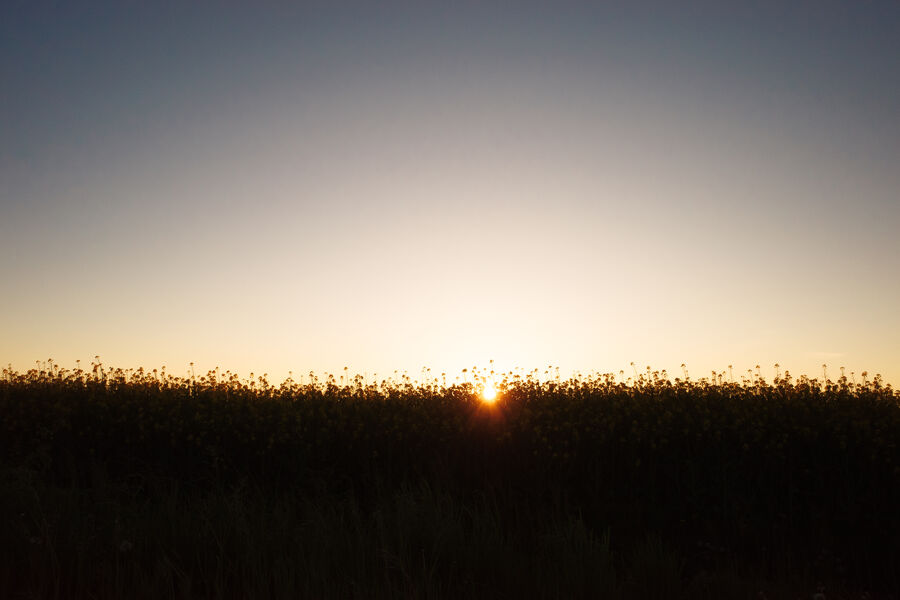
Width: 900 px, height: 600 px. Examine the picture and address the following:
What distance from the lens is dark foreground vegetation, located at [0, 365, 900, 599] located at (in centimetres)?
548

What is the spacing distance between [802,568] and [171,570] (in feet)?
23.7

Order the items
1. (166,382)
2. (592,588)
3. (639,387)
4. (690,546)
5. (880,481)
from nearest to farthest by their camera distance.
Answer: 1. (592,588)
2. (690,546)
3. (880,481)
4. (639,387)
5. (166,382)

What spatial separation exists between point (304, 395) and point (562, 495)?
5.29 meters

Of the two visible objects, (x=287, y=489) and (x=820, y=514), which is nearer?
(x=820, y=514)

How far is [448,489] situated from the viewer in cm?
949

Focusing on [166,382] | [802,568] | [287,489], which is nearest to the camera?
[802,568]

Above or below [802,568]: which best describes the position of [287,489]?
above

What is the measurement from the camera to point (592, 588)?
5.19 m

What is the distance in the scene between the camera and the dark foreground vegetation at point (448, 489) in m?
5.48

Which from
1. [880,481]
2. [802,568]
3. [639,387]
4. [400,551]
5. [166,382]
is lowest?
[802,568]

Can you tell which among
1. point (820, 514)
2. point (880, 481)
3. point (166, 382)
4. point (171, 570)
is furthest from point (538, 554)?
point (166, 382)

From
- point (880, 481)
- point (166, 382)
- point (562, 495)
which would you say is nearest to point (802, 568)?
point (880, 481)

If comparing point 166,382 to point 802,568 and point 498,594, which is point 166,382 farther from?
point 802,568

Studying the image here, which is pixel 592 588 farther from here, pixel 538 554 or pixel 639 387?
pixel 639 387
